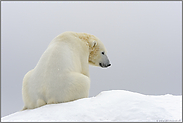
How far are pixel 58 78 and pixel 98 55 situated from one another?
2.24 meters

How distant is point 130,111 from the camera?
2.79 m

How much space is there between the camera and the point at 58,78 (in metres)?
3.65

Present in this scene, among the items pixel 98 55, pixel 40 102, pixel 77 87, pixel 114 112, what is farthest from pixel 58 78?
pixel 98 55

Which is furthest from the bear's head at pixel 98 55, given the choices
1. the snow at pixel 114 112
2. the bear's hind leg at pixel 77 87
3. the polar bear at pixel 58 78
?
the snow at pixel 114 112

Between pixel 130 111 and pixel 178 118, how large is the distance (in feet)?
2.24

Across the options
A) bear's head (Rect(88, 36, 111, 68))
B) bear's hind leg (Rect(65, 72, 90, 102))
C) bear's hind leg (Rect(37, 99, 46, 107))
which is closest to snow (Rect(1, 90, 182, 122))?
bear's hind leg (Rect(65, 72, 90, 102))

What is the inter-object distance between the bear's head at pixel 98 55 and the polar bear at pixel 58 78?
0.97 metres

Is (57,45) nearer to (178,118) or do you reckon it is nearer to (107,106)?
(107,106)

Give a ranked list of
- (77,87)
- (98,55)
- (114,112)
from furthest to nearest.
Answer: (98,55) < (77,87) < (114,112)

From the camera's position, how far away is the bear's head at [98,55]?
551 centimetres

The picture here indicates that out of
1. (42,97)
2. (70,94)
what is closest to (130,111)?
(70,94)

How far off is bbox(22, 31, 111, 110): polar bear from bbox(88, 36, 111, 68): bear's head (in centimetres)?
97

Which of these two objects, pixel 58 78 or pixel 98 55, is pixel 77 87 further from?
pixel 98 55

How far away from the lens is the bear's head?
5.51m
